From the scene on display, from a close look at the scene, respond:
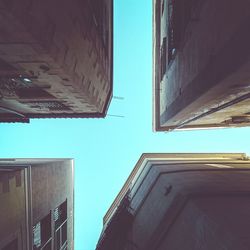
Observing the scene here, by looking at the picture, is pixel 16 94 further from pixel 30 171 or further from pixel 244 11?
pixel 244 11

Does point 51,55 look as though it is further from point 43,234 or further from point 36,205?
point 43,234

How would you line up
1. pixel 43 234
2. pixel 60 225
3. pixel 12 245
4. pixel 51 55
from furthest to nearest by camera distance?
pixel 60 225
pixel 43 234
pixel 12 245
pixel 51 55

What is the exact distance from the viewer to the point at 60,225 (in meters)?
16.0

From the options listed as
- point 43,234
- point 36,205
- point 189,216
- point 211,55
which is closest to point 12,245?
point 36,205

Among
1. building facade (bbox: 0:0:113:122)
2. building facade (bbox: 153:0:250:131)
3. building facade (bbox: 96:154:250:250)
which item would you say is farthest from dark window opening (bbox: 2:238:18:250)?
building facade (bbox: 153:0:250:131)

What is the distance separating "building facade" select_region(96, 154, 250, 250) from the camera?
4.74 m

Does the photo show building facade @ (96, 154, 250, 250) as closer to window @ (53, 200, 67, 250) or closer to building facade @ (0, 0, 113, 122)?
building facade @ (0, 0, 113, 122)

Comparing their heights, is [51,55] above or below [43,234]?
above

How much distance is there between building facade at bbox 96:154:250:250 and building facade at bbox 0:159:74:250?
2.91 meters

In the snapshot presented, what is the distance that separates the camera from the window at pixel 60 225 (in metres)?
15.1

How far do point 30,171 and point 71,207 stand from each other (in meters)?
8.83

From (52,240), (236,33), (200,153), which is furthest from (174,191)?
(200,153)

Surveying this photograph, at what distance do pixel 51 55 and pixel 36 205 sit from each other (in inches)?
272

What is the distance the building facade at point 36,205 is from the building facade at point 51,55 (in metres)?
2.75
